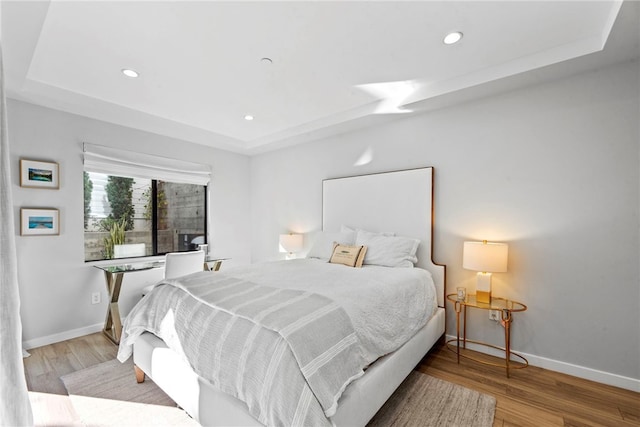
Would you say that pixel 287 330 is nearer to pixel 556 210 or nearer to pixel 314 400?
pixel 314 400

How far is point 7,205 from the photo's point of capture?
2.53 ft

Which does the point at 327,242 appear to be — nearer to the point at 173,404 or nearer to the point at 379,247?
the point at 379,247

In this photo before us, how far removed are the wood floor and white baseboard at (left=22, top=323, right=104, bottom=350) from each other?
0.34ft

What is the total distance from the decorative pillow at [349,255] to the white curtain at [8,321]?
2.51 meters

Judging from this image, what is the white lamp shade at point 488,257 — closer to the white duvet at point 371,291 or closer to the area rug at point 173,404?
the white duvet at point 371,291

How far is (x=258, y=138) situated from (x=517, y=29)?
346cm

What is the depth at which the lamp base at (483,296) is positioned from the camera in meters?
2.54

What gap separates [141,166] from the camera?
3.75 m

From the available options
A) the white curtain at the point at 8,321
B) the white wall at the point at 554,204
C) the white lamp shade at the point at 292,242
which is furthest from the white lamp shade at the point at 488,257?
the white curtain at the point at 8,321

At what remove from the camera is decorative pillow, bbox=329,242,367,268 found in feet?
9.94

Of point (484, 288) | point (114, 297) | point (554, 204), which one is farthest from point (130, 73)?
point (554, 204)

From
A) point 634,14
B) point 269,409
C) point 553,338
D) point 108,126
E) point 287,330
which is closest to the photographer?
point 269,409

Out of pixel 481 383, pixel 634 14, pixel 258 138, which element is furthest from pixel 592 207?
pixel 258 138

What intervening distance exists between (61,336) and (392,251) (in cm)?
357
